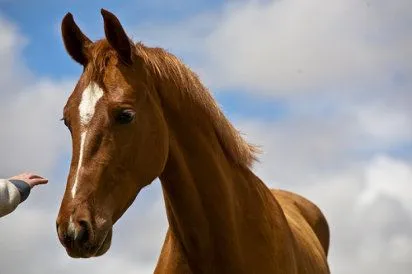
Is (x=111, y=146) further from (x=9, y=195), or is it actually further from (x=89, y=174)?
(x=9, y=195)

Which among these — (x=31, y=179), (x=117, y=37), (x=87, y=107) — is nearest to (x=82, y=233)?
(x=87, y=107)

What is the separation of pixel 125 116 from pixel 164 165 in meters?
0.44

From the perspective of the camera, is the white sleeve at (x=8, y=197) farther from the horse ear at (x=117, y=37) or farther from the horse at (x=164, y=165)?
the horse ear at (x=117, y=37)

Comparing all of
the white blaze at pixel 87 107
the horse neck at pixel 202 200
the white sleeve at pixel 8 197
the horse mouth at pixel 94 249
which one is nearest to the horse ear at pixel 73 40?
the white blaze at pixel 87 107

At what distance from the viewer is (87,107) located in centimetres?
383

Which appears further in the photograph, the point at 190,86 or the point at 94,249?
the point at 190,86

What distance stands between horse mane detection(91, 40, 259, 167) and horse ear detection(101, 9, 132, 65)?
6 centimetres

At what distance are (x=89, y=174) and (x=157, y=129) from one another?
0.61m

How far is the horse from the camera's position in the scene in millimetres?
3707

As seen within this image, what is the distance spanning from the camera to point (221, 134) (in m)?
4.61

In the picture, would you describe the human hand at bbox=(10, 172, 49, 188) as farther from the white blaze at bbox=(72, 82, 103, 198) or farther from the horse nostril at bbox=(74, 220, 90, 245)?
the horse nostril at bbox=(74, 220, 90, 245)

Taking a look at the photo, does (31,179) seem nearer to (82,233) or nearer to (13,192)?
(13,192)

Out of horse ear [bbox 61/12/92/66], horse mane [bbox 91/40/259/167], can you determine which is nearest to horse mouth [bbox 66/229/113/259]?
horse mane [bbox 91/40/259/167]

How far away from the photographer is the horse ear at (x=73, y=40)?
4.47 m
